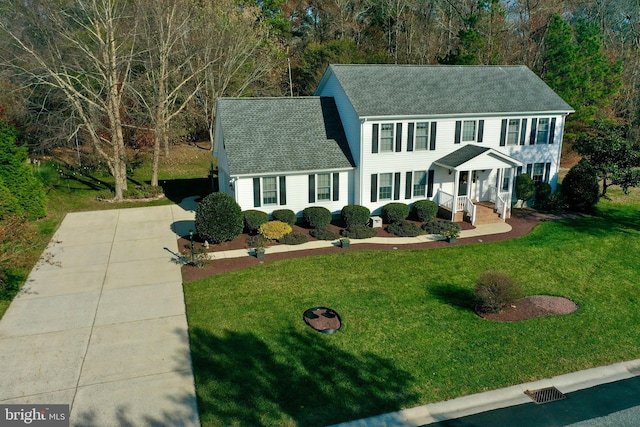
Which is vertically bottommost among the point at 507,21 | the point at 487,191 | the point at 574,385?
the point at 574,385

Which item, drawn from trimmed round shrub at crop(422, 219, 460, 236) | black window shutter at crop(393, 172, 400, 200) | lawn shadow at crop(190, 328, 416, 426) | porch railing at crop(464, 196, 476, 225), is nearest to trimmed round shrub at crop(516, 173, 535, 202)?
porch railing at crop(464, 196, 476, 225)

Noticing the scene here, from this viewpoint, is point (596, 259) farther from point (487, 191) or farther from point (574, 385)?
point (574, 385)

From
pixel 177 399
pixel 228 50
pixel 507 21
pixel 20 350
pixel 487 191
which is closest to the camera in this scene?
pixel 177 399

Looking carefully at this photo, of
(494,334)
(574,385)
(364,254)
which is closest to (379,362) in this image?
(494,334)

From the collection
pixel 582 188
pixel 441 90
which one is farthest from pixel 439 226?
pixel 582 188

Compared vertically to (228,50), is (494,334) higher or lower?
lower

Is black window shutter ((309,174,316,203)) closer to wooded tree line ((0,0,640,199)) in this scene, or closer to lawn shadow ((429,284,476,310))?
lawn shadow ((429,284,476,310))

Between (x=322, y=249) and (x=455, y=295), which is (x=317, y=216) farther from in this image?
(x=455, y=295)

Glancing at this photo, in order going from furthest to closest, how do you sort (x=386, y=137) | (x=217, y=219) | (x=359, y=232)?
(x=386, y=137), (x=359, y=232), (x=217, y=219)
